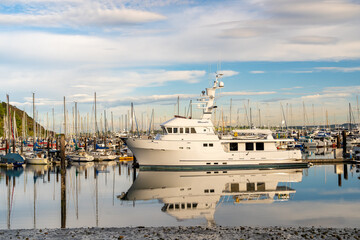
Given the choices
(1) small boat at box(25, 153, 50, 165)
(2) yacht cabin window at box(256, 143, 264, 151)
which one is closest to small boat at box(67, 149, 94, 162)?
(1) small boat at box(25, 153, 50, 165)

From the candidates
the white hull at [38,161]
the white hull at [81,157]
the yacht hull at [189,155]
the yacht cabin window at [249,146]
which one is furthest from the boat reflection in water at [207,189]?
the white hull at [81,157]

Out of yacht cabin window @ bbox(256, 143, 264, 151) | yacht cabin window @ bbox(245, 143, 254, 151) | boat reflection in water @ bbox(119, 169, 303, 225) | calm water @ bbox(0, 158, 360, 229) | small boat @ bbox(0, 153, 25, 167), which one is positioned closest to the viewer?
calm water @ bbox(0, 158, 360, 229)

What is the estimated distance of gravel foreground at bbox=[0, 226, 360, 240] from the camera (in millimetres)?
12789

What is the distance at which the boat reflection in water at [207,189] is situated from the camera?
2034cm

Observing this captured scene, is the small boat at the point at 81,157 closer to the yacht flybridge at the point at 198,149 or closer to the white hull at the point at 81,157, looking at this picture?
the white hull at the point at 81,157

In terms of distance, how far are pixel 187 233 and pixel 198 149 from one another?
2151 centimetres

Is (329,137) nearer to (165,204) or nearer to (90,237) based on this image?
(165,204)

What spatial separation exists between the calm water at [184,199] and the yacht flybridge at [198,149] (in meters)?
1.43

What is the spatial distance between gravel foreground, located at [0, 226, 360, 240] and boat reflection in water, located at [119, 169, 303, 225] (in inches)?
115

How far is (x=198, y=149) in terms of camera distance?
115 feet

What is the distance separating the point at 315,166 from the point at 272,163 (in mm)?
6545

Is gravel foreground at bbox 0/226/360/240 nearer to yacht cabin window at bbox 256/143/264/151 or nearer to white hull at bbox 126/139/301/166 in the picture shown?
white hull at bbox 126/139/301/166

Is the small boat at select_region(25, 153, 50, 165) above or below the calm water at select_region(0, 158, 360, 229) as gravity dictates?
above

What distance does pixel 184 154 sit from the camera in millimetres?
34844
